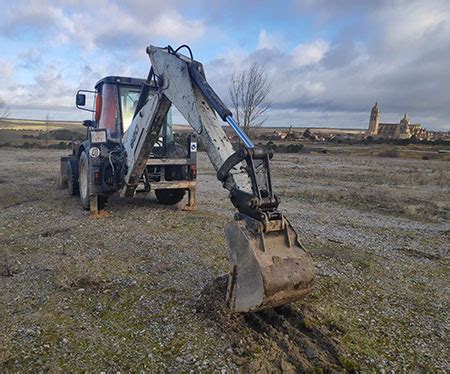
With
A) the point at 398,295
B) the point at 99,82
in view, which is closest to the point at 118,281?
the point at 398,295

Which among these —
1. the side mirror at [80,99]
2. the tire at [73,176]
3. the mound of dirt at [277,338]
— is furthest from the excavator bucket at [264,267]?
the tire at [73,176]

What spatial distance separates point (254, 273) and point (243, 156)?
41.5 inches

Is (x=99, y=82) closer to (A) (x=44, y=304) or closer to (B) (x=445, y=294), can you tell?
(A) (x=44, y=304)

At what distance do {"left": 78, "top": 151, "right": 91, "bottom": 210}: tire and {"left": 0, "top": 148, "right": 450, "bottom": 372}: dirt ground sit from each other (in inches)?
11.3

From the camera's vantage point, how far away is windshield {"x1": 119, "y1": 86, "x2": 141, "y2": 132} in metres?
7.76

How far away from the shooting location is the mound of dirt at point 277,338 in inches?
119

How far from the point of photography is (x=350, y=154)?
32375 mm

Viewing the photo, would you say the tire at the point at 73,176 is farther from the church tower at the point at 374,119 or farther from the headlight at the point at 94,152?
the church tower at the point at 374,119

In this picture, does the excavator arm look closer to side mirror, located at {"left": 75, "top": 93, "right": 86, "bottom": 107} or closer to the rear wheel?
the rear wheel

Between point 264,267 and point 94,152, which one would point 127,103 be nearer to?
point 94,152

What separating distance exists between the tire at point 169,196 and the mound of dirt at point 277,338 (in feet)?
16.6

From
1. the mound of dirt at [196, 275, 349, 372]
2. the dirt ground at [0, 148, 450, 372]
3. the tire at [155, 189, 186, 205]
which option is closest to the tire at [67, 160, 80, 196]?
the dirt ground at [0, 148, 450, 372]

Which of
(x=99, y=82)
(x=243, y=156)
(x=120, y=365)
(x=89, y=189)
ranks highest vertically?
(x=99, y=82)

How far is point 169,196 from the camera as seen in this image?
9.04m
